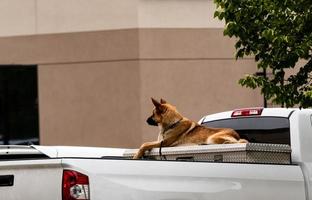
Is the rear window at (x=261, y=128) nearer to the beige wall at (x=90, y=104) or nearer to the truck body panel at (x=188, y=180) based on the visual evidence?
the truck body panel at (x=188, y=180)

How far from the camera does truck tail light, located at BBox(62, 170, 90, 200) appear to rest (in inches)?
186

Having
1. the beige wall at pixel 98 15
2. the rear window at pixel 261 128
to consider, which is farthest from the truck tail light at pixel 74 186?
the beige wall at pixel 98 15

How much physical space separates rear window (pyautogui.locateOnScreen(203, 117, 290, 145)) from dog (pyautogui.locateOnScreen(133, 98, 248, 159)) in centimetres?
49

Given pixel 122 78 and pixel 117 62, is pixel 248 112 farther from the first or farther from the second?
pixel 117 62

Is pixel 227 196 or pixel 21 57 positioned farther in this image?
pixel 21 57

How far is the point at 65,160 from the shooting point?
4.80m

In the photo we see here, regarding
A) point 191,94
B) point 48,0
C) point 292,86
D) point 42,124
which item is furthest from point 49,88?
point 292,86

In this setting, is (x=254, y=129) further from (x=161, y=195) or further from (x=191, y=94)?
(x=191, y=94)

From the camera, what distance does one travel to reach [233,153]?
5703mm

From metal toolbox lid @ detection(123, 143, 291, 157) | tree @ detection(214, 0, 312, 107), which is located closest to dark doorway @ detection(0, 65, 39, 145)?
tree @ detection(214, 0, 312, 107)

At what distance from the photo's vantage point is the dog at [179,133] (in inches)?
246

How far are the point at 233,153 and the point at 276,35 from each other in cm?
218

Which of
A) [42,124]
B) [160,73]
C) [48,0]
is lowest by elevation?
[42,124]

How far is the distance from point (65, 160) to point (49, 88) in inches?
590
